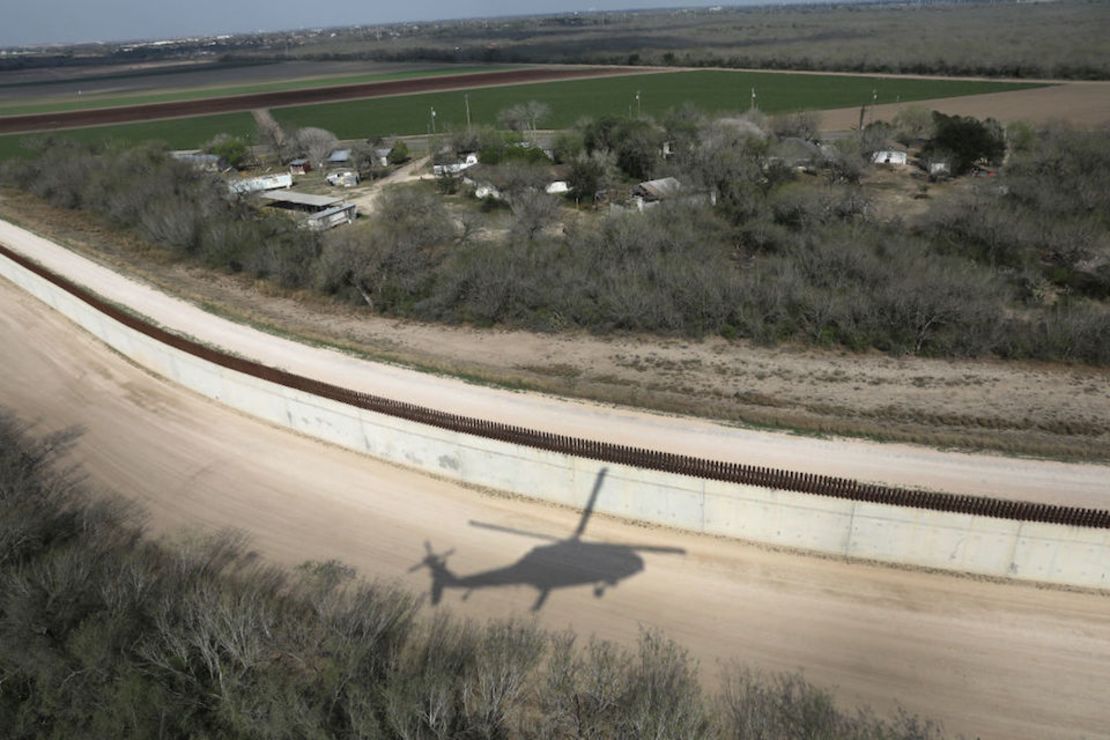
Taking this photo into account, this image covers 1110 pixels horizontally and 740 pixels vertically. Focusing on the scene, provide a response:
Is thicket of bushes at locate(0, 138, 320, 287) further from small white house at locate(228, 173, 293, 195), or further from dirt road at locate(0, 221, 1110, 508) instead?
dirt road at locate(0, 221, 1110, 508)

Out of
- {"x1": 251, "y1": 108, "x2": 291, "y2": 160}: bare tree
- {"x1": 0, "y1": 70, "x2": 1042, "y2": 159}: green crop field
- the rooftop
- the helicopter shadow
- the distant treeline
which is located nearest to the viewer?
the helicopter shadow

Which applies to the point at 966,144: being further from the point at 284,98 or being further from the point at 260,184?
the point at 284,98

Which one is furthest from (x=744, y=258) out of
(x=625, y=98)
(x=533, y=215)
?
(x=625, y=98)

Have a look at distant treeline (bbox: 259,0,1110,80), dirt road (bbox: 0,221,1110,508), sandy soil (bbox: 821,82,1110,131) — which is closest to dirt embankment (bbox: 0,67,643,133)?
distant treeline (bbox: 259,0,1110,80)

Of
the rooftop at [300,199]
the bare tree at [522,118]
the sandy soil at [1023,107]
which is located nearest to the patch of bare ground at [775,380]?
the rooftop at [300,199]

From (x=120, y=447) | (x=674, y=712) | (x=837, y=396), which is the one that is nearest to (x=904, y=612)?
(x=674, y=712)

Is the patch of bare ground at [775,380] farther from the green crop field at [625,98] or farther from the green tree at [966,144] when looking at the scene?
the green crop field at [625,98]
